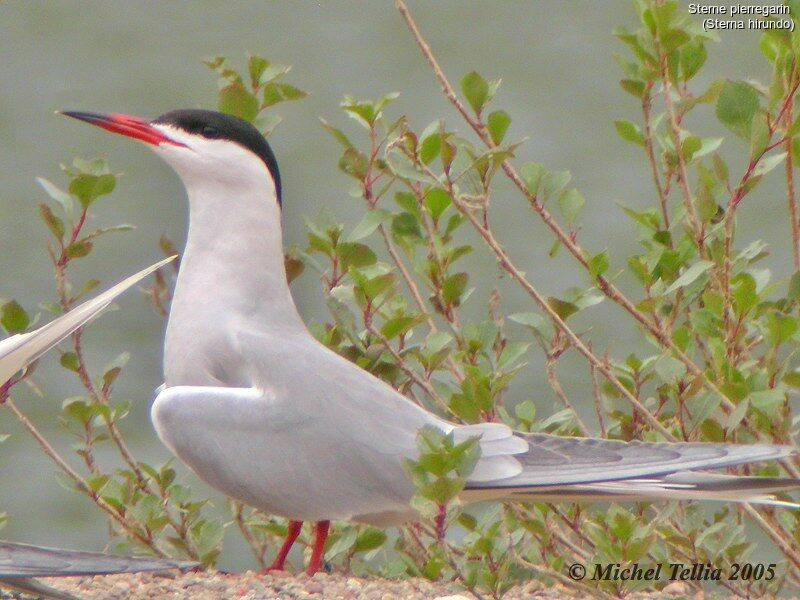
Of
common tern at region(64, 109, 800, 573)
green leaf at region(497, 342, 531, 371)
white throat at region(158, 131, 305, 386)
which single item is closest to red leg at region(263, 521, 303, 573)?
common tern at region(64, 109, 800, 573)

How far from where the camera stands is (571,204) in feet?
11.7

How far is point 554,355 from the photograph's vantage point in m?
3.62

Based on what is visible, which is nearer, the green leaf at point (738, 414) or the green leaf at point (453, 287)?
the green leaf at point (738, 414)

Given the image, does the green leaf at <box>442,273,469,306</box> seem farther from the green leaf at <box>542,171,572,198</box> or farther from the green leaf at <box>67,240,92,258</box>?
the green leaf at <box>67,240,92,258</box>

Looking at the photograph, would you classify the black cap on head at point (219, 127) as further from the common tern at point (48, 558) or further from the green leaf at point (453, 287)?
the common tern at point (48, 558)

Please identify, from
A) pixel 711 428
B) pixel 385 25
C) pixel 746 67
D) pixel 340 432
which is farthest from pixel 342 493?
pixel 385 25

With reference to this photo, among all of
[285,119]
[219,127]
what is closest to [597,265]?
[219,127]

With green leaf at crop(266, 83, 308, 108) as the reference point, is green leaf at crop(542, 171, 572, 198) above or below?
below

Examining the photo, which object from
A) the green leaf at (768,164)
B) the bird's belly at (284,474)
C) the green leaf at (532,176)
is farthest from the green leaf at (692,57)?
the bird's belly at (284,474)

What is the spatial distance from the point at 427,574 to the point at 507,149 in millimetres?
955

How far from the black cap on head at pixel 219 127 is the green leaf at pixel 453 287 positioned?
1.98ft

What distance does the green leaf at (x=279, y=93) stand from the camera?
3.82 meters

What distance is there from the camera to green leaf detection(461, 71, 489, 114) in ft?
11.6

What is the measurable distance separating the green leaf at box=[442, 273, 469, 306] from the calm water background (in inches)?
155
